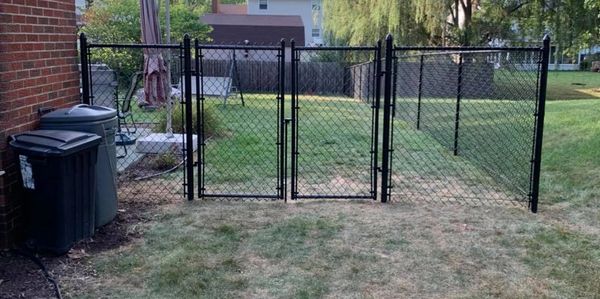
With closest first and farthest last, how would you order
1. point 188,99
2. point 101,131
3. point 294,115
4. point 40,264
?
point 40,264, point 101,131, point 188,99, point 294,115

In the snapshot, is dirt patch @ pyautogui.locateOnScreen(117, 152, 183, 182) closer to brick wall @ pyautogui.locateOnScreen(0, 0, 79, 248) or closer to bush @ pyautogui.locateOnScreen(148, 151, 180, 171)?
bush @ pyautogui.locateOnScreen(148, 151, 180, 171)

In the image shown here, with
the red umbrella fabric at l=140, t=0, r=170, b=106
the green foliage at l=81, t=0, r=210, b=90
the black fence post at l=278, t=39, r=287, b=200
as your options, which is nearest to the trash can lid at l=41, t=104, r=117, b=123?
the black fence post at l=278, t=39, r=287, b=200

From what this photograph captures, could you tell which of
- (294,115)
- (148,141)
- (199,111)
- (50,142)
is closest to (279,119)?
(294,115)

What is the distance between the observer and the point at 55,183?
3.90m

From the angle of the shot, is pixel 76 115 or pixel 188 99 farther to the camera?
pixel 188 99

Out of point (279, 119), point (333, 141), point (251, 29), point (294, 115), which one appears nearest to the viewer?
point (294, 115)

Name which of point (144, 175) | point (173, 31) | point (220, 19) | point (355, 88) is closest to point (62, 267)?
point (144, 175)

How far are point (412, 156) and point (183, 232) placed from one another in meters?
4.65

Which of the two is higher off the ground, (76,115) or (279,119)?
(76,115)

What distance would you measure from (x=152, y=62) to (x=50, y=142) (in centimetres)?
762

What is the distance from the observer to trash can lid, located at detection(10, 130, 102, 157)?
3812mm

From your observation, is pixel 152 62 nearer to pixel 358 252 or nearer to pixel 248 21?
pixel 358 252

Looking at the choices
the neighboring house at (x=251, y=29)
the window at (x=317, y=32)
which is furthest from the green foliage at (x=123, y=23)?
the window at (x=317, y=32)

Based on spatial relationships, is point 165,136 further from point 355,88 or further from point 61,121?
point 355,88
